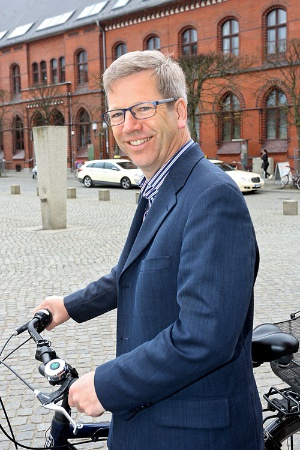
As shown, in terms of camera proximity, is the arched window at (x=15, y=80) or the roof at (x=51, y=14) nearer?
the roof at (x=51, y=14)

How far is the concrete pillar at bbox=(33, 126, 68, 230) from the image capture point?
43.8ft

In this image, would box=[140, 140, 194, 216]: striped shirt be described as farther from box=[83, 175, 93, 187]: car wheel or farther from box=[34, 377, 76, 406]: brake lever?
box=[83, 175, 93, 187]: car wheel

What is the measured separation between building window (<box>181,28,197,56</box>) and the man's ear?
36.7 metres

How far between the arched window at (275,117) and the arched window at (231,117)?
189 cm

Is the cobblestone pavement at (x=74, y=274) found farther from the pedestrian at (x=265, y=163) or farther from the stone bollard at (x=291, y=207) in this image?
the pedestrian at (x=265, y=163)

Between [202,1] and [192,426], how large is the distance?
121 feet

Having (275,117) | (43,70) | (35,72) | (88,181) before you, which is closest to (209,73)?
(275,117)

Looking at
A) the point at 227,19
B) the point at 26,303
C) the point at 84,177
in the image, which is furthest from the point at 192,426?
the point at 227,19

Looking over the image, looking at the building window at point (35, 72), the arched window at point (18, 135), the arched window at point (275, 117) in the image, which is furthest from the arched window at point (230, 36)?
the arched window at point (18, 135)

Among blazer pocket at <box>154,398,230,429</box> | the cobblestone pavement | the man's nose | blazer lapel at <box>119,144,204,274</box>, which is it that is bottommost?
the cobblestone pavement

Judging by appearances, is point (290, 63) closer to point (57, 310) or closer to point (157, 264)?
point (57, 310)

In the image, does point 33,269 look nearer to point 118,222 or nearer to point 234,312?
point 118,222

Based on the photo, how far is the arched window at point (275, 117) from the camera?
108ft

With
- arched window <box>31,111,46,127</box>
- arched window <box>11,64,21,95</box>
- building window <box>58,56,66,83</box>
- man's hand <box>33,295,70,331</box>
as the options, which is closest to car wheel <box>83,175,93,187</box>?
building window <box>58,56,66,83</box>
